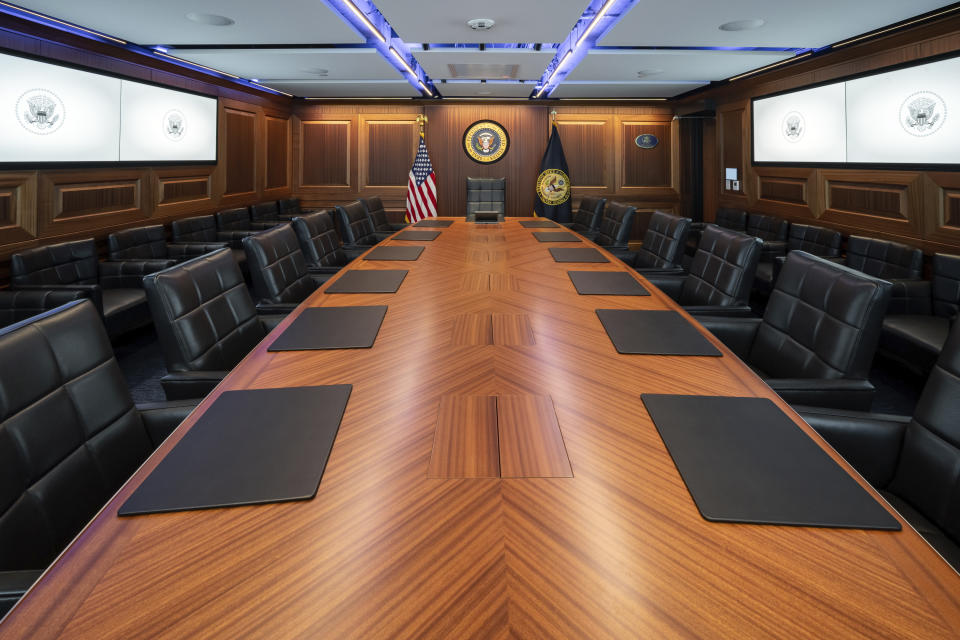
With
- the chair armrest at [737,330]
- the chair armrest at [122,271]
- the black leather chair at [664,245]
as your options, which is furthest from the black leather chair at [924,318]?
the chair armrest at [122,271]

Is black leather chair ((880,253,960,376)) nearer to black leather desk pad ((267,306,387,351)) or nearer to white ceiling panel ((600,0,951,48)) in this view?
white ceiling panel ((600,0,951,48))

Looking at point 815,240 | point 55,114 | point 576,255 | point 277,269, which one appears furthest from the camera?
point 815,240

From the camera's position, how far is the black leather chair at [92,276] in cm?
303

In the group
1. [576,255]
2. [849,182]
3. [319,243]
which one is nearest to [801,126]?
[849,182]

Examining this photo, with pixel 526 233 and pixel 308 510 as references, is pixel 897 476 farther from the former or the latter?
pixel 526 233

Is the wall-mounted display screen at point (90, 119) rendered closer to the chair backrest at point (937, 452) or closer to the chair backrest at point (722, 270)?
the chair backrest at point (722, 270)

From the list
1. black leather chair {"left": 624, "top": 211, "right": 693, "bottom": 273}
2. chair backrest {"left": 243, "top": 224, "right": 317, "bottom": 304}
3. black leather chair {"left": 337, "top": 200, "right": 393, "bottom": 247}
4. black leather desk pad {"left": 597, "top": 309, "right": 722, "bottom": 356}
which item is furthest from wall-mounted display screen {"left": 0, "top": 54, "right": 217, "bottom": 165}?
black leather chair {"left": 624, "top": 211, "right": 693, "bottom": 273}

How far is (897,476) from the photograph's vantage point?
1.11 meters

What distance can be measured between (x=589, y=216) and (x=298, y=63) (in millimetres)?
3049

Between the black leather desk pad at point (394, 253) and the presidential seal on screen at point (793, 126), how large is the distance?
4.01m

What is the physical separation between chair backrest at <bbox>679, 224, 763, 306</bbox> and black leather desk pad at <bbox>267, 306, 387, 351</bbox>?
1.44m

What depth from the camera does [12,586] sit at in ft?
2.20

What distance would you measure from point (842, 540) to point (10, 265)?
4.20 m

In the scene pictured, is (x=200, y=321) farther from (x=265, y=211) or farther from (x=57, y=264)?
(x=265, y=211)
